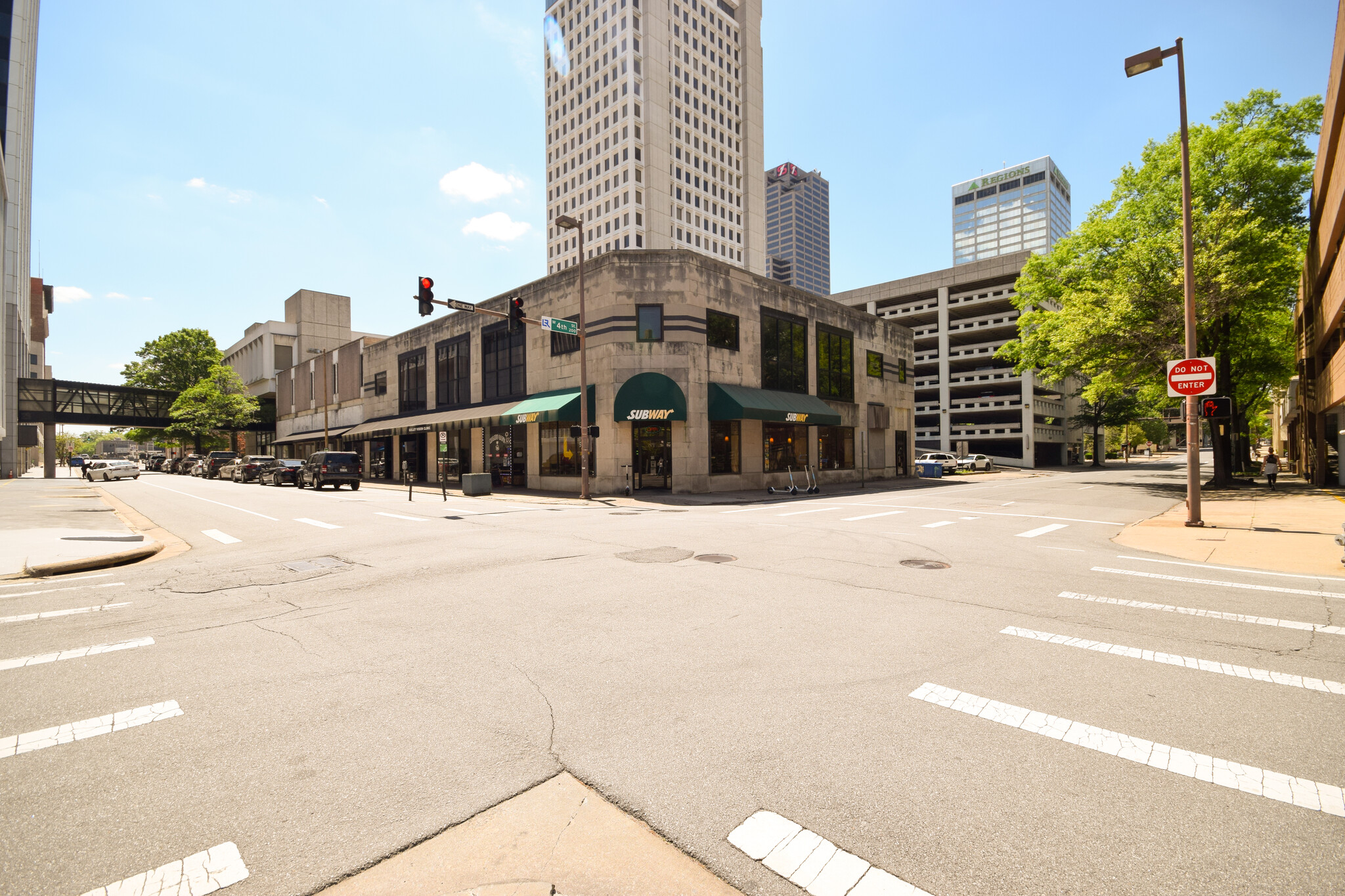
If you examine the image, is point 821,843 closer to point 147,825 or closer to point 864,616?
Answer: point 147,825

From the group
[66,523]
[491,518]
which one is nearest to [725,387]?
[491,518]

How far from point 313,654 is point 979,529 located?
12613 millimetres

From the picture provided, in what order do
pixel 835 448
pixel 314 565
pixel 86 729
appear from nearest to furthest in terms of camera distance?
pixel 86 729 → pixel 314 565 → pixel 835 448

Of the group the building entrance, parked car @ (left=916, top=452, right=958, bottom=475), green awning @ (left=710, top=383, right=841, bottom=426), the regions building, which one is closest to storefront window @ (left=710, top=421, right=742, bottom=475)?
the regions building

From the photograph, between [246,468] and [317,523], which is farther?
[246,468]

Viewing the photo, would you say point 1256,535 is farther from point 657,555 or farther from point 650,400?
point 650,400

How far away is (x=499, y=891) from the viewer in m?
2.30

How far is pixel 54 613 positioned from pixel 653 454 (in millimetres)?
20142

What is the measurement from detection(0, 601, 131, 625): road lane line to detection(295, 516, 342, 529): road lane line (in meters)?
7.56

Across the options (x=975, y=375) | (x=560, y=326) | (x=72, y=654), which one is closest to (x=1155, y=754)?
(x=72, y=654)

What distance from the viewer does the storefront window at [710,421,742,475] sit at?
26.5m

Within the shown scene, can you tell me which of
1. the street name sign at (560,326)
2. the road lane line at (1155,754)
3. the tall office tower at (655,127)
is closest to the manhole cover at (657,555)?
the road lane line at (1155,754)

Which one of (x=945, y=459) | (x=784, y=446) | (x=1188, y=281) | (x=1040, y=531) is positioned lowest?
(x=1040, y=531)

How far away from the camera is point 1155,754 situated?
3.28 metres
